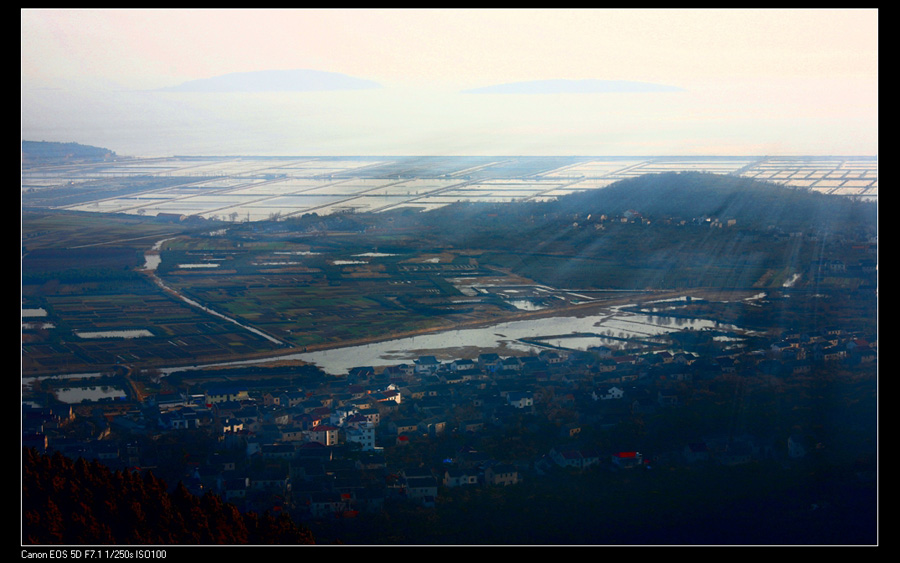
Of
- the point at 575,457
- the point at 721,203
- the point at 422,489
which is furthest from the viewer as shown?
the point at 721,203

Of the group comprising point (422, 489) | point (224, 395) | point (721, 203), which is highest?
point (721, 203)

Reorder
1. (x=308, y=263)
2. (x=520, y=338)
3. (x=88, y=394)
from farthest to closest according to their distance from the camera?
(x=308, y=263) < (x=520, y=338) < (x=88, y=394)

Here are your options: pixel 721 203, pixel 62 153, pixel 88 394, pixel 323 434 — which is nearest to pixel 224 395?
pixel 88 394

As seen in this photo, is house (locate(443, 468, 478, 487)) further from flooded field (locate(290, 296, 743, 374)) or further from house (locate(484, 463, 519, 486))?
flooded field (locate(290, 296, 743, 374))

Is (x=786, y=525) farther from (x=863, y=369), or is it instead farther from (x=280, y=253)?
(x=280, y=253)

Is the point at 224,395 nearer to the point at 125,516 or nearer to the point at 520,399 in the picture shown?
the point at 520,399

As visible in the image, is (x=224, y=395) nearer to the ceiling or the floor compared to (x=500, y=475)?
nearer to the ceiling

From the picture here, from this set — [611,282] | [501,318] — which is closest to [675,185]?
[611,282]
